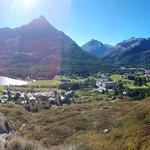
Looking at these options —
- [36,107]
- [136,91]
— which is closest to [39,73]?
[36,107]

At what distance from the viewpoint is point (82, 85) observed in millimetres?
121875

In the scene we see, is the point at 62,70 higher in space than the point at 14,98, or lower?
higher

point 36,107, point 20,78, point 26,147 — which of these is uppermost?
point 20,78

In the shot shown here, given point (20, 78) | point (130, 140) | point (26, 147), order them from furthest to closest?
point (20, 78) < point (130, 140) < point (26, 147)

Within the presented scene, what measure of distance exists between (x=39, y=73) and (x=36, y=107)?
120071mm

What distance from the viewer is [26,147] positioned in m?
16.6

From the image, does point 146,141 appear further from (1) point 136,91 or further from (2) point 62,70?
(2) point 62,70

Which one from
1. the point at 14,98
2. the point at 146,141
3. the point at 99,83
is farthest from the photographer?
the point at 99,83

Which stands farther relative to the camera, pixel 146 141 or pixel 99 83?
pixel 99 83

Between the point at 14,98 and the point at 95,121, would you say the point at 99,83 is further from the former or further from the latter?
the point at 95,121

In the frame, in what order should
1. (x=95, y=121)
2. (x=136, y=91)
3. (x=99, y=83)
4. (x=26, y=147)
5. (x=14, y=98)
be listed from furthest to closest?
(x=99, y=83)
(x=14, y=98)
(x=136, y=91)
(x=95, y=121)
(x=26, y=147)

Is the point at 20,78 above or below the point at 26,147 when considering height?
above

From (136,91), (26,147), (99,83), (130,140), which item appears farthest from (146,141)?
(99,83)

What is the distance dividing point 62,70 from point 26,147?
603 ft
